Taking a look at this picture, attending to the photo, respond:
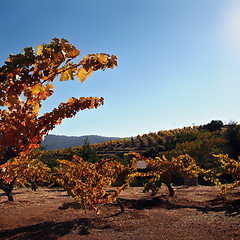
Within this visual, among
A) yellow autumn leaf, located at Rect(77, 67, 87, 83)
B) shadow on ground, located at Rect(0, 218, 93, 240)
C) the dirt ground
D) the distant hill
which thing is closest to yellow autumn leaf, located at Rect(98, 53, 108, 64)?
yellow autumn leaf, located at Rect(77, 67, 87, 83)

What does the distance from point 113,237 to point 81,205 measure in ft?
3.41

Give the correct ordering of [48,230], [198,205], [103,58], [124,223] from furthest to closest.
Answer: [198,205] < [124,223] < [48,230] < [103,58]

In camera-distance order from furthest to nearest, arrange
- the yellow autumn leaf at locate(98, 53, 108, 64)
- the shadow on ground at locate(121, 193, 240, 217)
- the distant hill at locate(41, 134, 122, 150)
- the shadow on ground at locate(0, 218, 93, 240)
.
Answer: the distant hill at locate(41, 134, 122, 150), the shadow on ground at locate(121, 193, 240, 217), the shadow on ground at locate(0, 218, 93, 240), the yellow autumn leaf at locate(98, 53, 108, 64)

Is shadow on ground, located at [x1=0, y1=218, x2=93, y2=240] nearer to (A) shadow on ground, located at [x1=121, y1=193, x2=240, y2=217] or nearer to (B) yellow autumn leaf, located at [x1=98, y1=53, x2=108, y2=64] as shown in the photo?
(A) shadow on ground, located at [x1=121, y1=193, x2=240, y2=217]

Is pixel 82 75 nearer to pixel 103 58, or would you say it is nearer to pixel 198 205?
pixel 103 58

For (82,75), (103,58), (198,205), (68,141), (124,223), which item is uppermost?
(103,58)

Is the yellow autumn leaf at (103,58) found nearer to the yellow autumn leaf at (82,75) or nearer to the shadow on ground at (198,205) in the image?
the yellow autumn leaf at (82,75)

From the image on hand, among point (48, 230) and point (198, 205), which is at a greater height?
point (48, 230)

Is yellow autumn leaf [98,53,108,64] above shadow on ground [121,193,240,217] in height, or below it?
above

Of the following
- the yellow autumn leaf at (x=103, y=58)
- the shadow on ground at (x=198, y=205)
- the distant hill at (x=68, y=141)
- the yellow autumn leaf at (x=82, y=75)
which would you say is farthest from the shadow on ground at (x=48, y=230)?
the distant hill at (x=68, y=141)

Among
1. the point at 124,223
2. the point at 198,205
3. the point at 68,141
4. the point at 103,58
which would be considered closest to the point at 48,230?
the point at 124,223

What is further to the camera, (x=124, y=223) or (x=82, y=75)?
(x=124, y=223)

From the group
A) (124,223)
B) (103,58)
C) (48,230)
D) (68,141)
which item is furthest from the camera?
(68,141)

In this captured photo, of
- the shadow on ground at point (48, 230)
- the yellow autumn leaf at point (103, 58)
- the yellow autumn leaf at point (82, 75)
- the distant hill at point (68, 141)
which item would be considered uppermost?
the yellow autumn leaf at point (103, 58)
